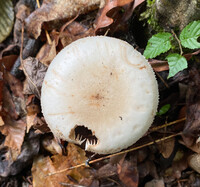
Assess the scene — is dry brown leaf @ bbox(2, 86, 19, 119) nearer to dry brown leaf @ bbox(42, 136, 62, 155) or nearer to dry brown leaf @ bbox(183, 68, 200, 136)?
dry brown leaf @ bbox(42, 136, 62, 155)

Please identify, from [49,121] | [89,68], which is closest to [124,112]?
[89,68]

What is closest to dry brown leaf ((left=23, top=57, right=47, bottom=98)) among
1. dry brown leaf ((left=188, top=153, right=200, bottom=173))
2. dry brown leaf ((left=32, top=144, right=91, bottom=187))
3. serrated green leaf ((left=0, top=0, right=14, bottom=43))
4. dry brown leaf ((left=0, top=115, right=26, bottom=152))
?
dry brown leaf ((left=0, top=115, right=26, bottom=152))

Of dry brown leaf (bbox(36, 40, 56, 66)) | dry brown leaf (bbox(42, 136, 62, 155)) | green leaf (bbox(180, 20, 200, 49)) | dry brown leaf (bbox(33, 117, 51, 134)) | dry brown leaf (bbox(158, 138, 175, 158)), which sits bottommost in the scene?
dry brown leaf (bbox(42, 136, 62, 155))

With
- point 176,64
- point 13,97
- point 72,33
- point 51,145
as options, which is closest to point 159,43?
point 176,64

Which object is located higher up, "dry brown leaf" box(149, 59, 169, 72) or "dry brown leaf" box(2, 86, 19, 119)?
"dry brown leaf" box(149, 59, 169, 72)

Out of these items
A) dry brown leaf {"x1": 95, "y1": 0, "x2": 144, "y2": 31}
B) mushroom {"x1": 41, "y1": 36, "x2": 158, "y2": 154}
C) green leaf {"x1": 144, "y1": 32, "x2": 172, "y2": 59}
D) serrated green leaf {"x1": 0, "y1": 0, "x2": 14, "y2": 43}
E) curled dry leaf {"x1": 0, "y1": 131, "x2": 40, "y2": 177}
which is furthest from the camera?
serrated green leaf {"x1": 0, "y1": 0, "x2": 14, "y2": 43}

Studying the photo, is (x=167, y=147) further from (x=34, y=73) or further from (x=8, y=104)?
(x=8, y=104)

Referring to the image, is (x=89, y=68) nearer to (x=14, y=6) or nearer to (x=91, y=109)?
(x=91, y=109)
